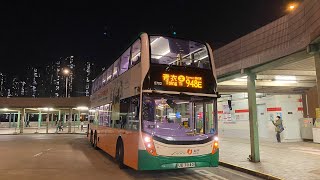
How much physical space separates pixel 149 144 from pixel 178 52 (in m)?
3.15

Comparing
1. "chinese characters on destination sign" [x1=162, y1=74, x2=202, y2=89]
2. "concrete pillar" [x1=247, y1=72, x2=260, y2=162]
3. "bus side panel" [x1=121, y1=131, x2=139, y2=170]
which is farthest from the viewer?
"concrete pillar" [x1=247, y1=72, x2=260, y2=162]

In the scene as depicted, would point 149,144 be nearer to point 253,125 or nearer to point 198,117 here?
point 198,117

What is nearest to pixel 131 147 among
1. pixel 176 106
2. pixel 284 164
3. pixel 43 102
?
pixel 176 106

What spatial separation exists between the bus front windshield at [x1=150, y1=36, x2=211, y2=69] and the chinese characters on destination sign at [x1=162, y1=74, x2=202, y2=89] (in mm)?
457

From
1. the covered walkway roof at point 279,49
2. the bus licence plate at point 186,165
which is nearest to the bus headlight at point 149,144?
the bus licence plate at point 186,165

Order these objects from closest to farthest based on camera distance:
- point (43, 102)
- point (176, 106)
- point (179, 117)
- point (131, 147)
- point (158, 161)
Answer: point (158, 161) < point (131, 147) < point (176, 106) < point (179, 117) < point (43, 102)

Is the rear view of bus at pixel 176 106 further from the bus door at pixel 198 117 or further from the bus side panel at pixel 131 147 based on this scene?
the bus side panel at pixel 131 147

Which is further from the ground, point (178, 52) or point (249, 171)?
point (178, 52)

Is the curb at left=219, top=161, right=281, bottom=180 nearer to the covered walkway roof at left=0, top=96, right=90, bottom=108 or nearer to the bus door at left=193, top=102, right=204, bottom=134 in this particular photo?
the bus door at left=193, top=102, right=204, bottom=134

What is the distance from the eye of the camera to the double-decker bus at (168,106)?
25.9ft

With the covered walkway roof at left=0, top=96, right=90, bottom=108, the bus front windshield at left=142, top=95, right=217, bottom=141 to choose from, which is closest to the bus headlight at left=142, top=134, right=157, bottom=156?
the bus front windshield at left=142, top=95, right=217, bottom=141

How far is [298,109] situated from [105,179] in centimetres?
1530

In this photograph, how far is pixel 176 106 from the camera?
8734mm

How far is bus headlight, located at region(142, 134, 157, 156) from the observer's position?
7.76 meters
